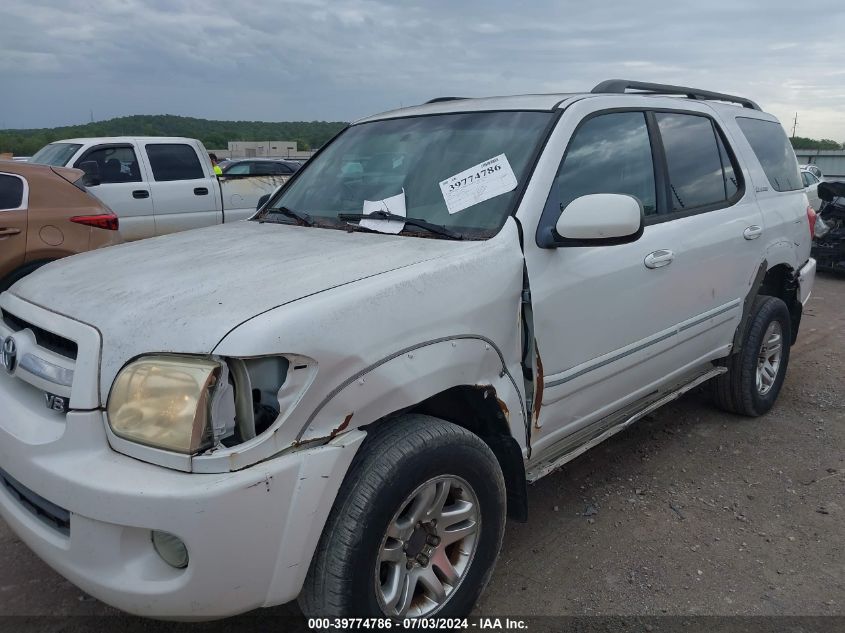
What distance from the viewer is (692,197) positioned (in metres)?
3.66

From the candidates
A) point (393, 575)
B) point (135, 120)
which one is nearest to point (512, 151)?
point (393, 575)

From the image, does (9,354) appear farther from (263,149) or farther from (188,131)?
(188,131)

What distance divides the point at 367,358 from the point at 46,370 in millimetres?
977

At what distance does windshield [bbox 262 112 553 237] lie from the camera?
277cm

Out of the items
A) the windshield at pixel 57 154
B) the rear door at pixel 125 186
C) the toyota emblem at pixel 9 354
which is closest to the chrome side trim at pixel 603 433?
the toyota emblem at pixel 9 354

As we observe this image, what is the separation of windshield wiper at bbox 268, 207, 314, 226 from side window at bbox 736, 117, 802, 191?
9.12 ft

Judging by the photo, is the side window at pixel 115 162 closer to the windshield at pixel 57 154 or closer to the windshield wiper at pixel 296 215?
the windshield at pixel 57 154

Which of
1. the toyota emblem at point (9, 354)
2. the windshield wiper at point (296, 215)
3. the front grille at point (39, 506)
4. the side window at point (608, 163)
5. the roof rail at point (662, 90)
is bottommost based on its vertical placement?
the front grille at point (39, 506)

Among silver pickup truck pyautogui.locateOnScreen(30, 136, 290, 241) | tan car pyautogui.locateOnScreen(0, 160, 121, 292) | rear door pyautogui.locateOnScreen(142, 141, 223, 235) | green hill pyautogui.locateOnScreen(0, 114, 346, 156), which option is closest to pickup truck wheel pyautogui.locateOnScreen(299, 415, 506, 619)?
tan car pyautogui.locateOnScreen(0, 160, 121, 292)

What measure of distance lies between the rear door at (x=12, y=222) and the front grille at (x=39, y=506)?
398 cm

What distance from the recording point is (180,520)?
1760mm

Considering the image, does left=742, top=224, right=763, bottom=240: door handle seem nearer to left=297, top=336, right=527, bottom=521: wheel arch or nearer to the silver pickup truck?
left=297, top=336, right=527, bottom=521: wheel arch

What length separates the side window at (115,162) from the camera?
9.42 metres

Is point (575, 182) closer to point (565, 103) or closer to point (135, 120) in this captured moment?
point (565, 103)
